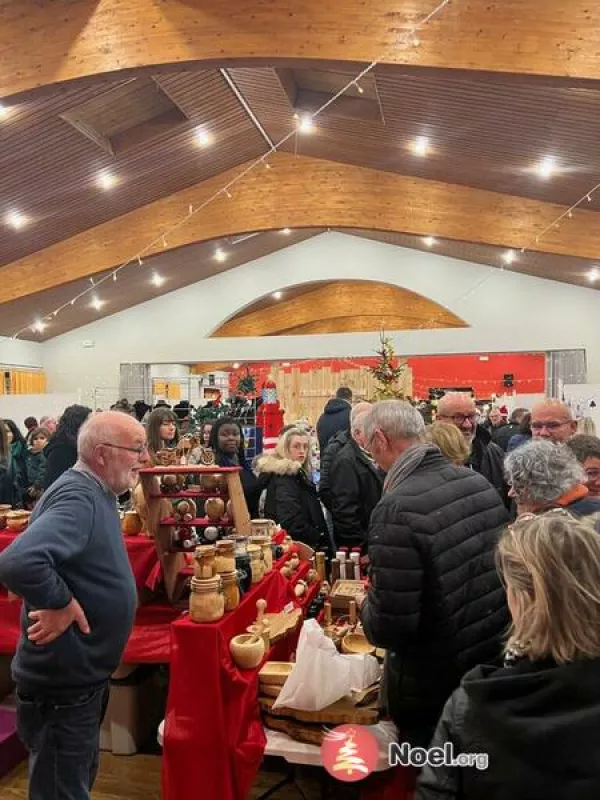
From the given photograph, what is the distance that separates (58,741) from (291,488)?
6.81ft

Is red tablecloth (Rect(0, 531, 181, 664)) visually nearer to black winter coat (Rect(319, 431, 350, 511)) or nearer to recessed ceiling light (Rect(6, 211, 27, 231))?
black winter coat (Rect(319, 431, 350, 511))

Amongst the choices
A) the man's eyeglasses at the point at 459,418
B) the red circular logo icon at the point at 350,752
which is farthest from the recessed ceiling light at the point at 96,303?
the red circular logo icon at the point at 350,752

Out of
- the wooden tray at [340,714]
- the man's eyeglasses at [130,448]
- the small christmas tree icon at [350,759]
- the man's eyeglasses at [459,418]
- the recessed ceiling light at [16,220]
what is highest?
the recessed ceiling light at [16,220]

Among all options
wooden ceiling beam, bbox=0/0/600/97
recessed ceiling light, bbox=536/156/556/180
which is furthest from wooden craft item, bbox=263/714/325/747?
recessed ceiling light, bbox=536/156/556/180

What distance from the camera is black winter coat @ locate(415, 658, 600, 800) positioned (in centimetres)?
97

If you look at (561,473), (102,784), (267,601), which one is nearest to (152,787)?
(102,784)

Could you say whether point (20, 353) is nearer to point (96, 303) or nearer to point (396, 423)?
point (96, 303)

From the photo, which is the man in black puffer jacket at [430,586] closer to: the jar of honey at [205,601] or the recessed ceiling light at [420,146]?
the jar of honey at [205,601]

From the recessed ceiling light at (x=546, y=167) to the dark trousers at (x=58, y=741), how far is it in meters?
6.49

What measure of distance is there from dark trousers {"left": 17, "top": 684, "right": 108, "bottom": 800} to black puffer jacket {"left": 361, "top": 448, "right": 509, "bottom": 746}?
0.84 m

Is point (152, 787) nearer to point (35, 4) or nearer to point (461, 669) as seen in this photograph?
point (461, 669)

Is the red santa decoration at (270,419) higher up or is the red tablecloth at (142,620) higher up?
the red santa decoration at (270,419)

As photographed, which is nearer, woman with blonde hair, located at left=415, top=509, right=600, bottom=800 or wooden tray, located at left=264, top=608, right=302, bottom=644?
woman with blonde hair, located at left=415, top=509, right=600, bottom=800

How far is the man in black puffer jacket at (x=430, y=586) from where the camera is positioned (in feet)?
5.80
